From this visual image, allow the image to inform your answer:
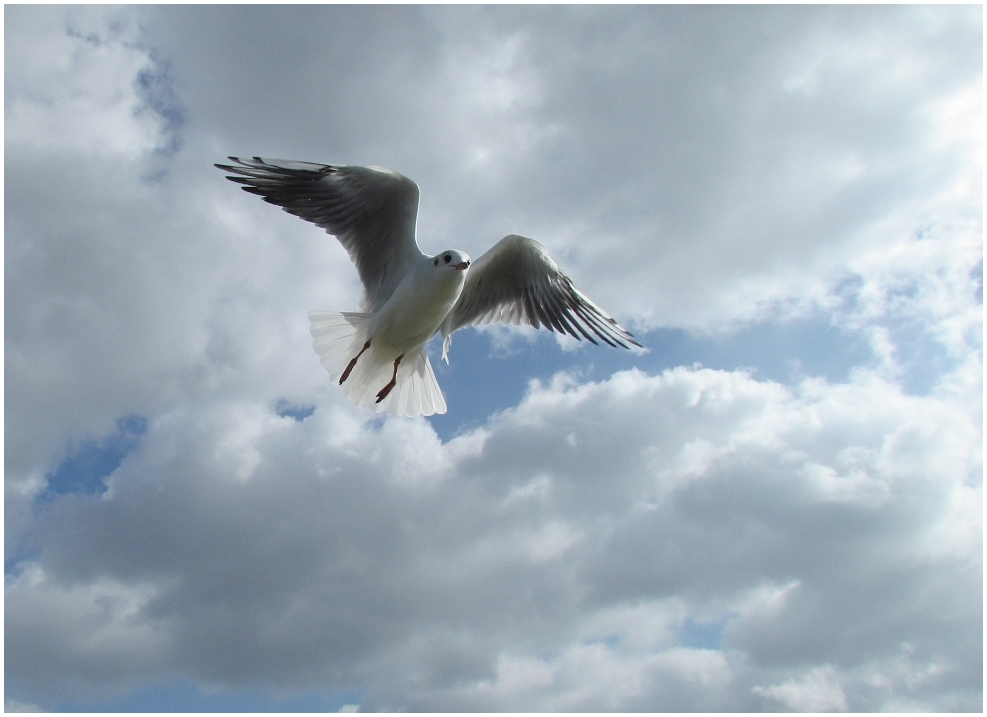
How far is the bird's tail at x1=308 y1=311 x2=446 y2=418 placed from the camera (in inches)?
354

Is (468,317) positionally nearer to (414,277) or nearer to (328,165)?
(414,277)

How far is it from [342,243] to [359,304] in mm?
722

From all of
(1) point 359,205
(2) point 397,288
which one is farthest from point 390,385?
(1) point 359,205

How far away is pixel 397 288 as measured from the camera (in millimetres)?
8633

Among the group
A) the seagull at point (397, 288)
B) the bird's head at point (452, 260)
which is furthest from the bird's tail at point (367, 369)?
→ the bird's head at point (452, 260)

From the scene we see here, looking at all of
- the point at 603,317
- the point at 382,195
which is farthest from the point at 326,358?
the point at 603,317

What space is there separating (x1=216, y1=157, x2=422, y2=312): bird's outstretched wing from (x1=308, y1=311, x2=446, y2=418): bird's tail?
43 centimetres

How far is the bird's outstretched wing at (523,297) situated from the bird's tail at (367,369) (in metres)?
0.46

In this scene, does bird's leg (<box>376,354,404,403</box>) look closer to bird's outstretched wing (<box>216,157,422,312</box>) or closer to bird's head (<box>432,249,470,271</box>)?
bird's outstretched wing (<box>216,157,422,312</box>)

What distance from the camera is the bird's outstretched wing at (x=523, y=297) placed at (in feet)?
30.4

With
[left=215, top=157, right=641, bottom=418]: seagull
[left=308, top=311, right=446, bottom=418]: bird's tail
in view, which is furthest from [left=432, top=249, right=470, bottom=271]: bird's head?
[left=308, top=311, right=446, bottom=418]: bird's tail

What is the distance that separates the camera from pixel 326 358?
905cm

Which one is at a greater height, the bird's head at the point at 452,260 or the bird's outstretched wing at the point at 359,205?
the bird's outstretched wing at the point at 359,205

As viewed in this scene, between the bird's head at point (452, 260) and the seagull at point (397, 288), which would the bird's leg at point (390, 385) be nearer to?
the seagull at point (397, 288)
